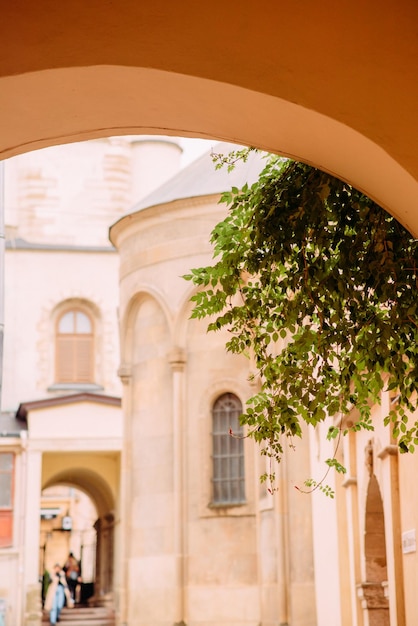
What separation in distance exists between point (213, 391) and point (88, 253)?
17.2 m

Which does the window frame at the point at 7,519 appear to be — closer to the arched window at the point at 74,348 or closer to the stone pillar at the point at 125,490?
the arched window at the point at 74,348

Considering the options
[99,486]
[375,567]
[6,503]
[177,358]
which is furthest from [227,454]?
[99,486]

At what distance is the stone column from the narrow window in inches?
390

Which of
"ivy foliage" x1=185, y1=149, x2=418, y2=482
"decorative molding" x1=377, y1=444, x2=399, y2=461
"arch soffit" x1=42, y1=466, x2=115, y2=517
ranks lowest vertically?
"decorative molding" x1=377, y1=444, x2=399, y2=461

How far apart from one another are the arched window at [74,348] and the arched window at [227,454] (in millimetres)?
15754

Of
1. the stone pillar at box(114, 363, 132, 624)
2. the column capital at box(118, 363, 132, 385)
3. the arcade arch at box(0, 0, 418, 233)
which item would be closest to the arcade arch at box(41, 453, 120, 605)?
the stone pillar at box(114, 363, 132, 624)

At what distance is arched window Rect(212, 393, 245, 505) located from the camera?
23.3 metres

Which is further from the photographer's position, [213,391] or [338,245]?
[213,391]

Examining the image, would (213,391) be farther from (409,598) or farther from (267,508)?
(409,598)

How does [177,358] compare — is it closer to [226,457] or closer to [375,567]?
[226,457]

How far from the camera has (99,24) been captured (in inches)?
194

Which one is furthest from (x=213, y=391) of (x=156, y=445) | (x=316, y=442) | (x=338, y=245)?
(x=338, y=245)

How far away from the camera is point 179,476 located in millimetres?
23422

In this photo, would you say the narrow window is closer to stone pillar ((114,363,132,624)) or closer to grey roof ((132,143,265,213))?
stone pillar ((114,363,132,624))
